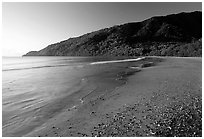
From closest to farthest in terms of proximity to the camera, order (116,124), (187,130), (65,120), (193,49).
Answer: (187,130)
(116,124)
(65,120)
(193,49)

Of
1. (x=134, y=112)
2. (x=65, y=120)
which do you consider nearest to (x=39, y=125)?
(x=65, y=120)

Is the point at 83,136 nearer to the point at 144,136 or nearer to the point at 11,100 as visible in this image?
the point at 144,136

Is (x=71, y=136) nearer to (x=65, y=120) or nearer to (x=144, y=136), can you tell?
(x=65, y=120)

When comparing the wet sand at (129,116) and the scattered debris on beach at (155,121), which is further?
the wet sand at (129,116)

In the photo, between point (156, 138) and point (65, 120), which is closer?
point (156, 138)

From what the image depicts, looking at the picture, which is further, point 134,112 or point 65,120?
point 134,112

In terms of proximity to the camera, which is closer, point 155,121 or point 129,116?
point 155,121

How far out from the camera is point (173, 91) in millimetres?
22516

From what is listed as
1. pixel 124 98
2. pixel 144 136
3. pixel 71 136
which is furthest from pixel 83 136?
pixel 124 98

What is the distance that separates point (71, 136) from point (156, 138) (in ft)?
17.4

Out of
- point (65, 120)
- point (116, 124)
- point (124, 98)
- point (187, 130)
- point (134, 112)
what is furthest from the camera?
point (124, 98)

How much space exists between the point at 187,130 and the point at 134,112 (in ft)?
15.2

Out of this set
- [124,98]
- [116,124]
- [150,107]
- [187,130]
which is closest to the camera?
[187,130]

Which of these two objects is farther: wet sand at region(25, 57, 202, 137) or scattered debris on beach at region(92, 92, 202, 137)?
wet sand at region(25, 57, 202, 137)
